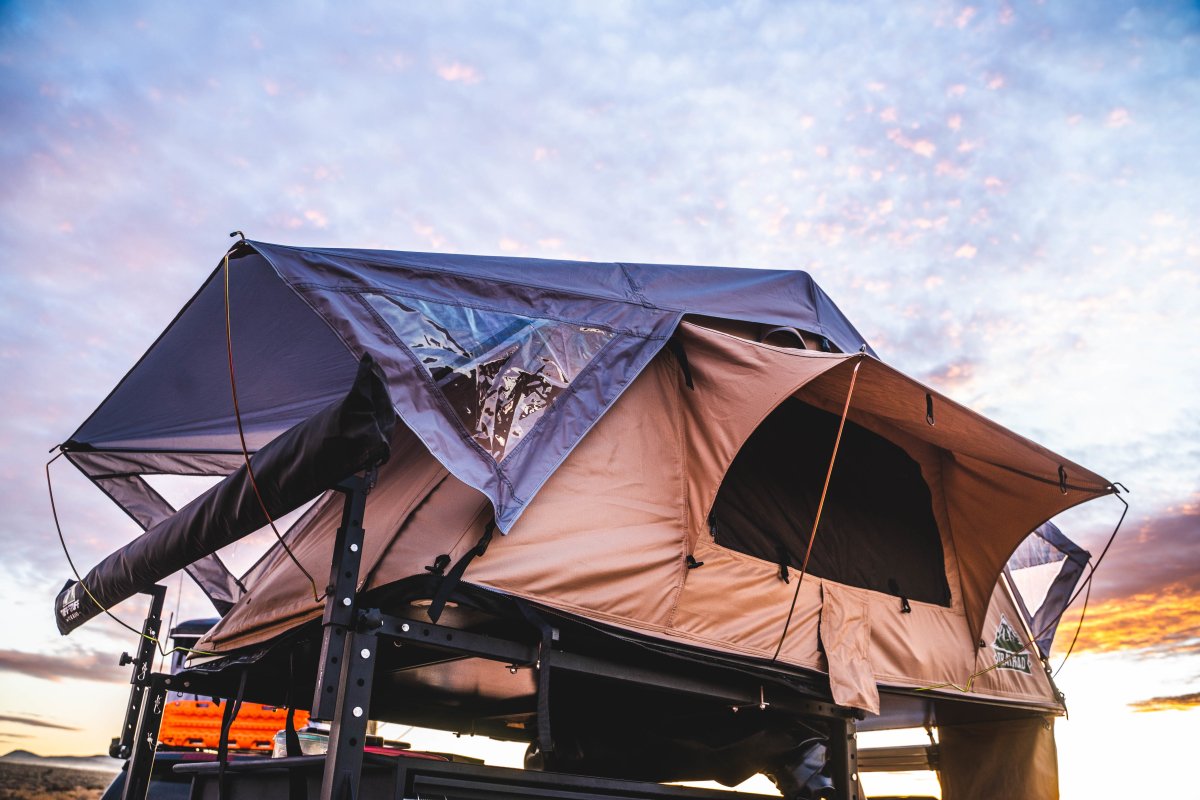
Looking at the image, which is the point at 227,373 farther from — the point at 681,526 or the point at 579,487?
the point at 681,526

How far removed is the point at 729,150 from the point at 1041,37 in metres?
2.91

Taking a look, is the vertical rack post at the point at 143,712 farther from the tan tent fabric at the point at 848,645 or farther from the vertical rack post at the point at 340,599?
the tan tent fabric at the point at 848,645

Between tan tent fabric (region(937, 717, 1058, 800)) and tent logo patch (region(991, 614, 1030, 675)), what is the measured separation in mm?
625

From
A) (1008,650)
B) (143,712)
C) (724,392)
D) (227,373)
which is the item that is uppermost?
(227,373)

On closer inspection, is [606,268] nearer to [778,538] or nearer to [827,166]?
[778,538]

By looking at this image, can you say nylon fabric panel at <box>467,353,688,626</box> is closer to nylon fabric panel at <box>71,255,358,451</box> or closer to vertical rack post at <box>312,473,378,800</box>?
vertical rack post at <box>312,473,378,800</box>

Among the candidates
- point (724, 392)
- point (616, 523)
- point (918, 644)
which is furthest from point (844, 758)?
point (724, 392)

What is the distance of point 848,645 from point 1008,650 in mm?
1806

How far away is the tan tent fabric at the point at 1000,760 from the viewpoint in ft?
18.9

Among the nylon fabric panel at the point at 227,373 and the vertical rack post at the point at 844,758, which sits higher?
the nylon fabric panel at the point at 227,373

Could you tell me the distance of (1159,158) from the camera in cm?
735

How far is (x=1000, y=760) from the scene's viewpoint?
6.05 meters

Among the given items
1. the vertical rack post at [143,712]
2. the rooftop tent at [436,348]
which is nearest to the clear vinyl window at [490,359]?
the rooftop tent at [436,348]

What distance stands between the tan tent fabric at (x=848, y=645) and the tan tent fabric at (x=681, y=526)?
0.04 ft
